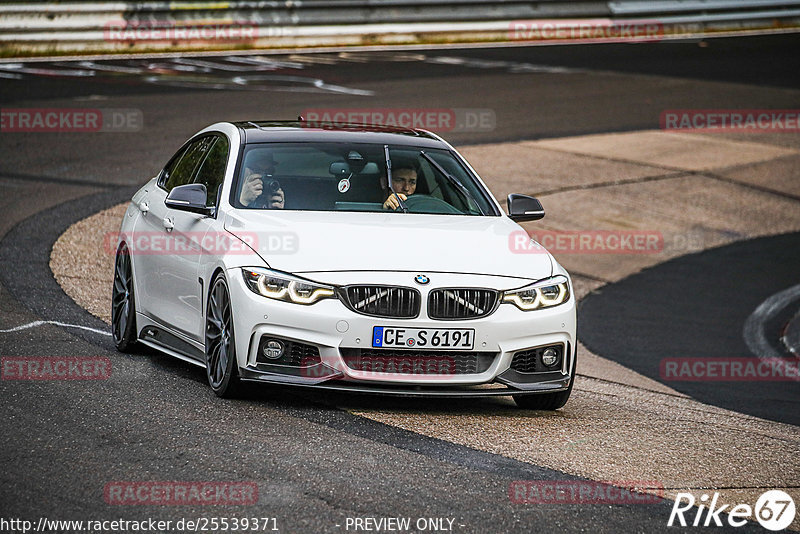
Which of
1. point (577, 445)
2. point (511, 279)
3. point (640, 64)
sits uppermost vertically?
point (511, 279)

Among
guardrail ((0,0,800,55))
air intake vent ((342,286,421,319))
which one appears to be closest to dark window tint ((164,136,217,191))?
air intake vent ((342,286,421,319))

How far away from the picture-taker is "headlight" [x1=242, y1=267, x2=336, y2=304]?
6863 millimetres

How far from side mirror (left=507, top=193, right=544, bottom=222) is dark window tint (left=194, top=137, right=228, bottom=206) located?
5.97 ft

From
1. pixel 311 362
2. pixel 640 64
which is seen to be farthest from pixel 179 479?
pixel 640 64

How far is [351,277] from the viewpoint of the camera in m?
6.88

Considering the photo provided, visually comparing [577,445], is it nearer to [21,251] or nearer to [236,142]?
[236,142]

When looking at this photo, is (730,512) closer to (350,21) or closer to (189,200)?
(189,200)

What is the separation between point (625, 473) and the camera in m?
6.21

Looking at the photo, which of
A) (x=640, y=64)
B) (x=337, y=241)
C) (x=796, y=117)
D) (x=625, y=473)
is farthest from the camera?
(x=640, y=64)

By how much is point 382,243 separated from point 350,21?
22.9 m

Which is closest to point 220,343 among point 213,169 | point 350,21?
point 213,169

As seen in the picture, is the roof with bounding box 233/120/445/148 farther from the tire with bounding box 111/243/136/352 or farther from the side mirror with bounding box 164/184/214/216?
the tire with bounding box 111/243/136/352

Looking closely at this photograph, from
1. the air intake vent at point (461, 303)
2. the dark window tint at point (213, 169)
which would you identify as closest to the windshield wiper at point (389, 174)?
the dark window tint at point (213, 169)

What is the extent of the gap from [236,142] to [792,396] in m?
5.47
